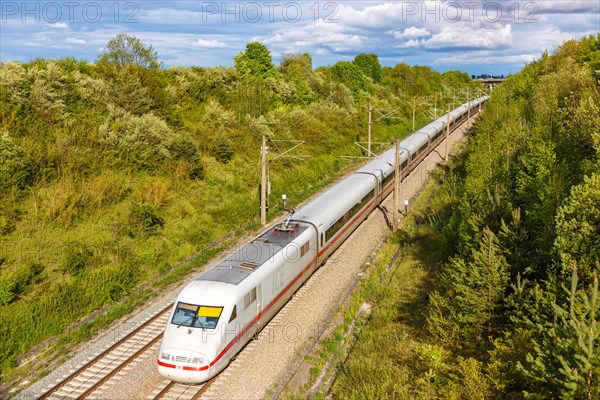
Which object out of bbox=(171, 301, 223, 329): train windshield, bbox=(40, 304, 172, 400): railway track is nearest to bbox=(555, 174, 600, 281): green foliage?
bbox=(171, 301, 223, 329): train windshield

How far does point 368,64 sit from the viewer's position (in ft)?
326

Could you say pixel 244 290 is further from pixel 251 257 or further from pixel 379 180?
pixel 379 180

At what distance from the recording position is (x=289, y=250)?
61.4ft

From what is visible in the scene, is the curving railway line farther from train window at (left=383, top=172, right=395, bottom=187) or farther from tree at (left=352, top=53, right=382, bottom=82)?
tree at (left=352, top=53, right=382, bottom=82)

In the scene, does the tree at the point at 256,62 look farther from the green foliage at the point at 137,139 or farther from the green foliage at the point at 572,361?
the green foliage at the point at 572,361

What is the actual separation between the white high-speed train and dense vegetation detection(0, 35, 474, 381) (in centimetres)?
608

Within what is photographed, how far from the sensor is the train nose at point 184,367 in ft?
43.9

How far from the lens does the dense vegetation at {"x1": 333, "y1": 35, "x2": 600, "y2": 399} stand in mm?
9711

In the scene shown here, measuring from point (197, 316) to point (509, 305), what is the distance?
10.1 metres

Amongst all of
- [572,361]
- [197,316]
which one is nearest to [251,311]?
[197,316]

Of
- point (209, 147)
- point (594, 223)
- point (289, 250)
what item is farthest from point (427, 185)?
point (594, 223)

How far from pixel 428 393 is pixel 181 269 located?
50.0 feet

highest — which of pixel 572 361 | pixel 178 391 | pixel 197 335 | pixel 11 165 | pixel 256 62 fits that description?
pixel 256 62

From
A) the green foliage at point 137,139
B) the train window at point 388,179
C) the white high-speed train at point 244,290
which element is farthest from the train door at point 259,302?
the green foliage at point 137,139
